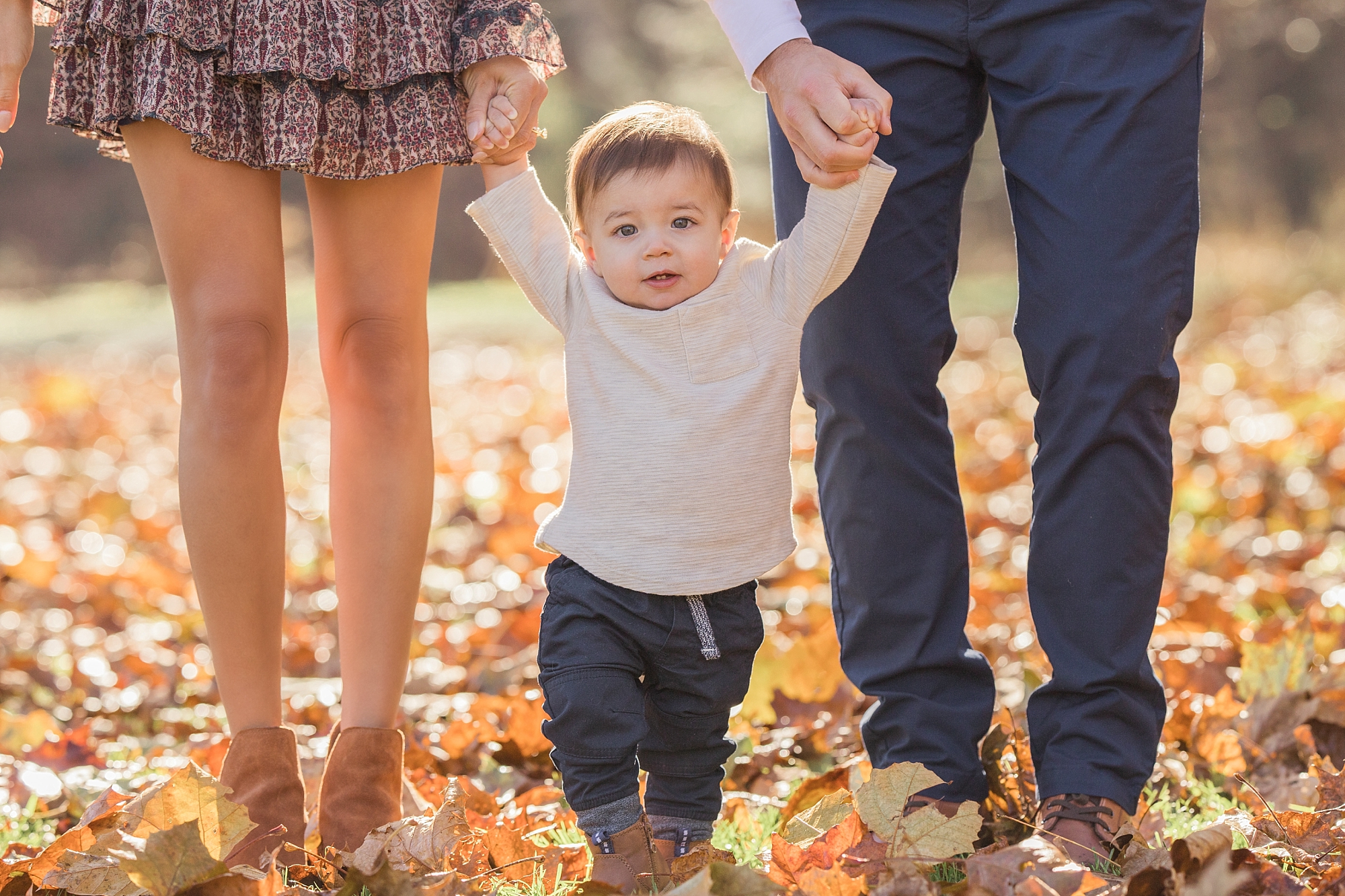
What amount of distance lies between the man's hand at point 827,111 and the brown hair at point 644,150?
0.11 meters

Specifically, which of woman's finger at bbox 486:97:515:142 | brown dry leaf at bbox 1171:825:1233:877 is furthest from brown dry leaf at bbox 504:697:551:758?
brown dry leaf at bbox 1171:825:1233:877

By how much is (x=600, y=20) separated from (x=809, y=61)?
26924 mm

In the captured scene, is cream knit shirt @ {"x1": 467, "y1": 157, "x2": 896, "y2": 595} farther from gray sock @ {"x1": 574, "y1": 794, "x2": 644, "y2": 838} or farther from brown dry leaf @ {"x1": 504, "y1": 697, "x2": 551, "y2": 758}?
brown dry leaf @ {"x1": 504, "y1": 697, "x2": 551, "y2": 758}

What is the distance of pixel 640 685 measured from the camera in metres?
1.82

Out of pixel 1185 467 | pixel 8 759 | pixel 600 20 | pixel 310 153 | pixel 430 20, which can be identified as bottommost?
pixel 8 759

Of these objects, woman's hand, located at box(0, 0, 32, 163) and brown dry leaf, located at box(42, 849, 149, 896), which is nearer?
brown dry leaf, located at box(42, 849, 149, 896)

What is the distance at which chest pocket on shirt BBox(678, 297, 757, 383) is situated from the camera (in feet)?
5.81

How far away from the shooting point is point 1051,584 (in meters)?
1.88

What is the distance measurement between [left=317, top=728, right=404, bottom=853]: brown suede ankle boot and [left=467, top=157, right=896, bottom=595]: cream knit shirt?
1.35 feet

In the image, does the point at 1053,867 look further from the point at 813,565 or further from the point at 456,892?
the point at 813,565

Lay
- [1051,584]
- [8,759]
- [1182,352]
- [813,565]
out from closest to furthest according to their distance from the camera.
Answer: [1051,584] → [8,759] → [813,565] → [1182,352]

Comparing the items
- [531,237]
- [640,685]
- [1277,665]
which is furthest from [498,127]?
[1277,665]

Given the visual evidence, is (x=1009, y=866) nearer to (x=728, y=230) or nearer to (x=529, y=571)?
(x=728, y=230)

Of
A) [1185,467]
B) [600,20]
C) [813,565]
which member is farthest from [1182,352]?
[600,20]
